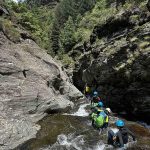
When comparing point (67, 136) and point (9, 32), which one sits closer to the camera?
point (67, 136)

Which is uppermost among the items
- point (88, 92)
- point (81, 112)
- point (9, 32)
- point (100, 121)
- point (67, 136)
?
point (9, 32)

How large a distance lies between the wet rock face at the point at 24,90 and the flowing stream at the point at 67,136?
2.47 ft

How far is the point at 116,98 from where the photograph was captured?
26.8m

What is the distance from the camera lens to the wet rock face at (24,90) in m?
17.5

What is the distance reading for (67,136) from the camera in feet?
59.6

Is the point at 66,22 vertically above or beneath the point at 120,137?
above

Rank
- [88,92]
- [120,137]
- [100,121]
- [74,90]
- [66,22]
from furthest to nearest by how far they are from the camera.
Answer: [66,22], [74,90], [88,92], [100,121], [120,137]

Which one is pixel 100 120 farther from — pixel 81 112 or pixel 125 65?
pixel 81 112

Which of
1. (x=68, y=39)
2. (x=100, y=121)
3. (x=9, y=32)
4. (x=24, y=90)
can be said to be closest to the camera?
(x=100, y=121)

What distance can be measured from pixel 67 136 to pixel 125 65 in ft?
30.4

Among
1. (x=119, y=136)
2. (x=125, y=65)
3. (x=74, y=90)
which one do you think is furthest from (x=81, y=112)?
(x=119, y=136)

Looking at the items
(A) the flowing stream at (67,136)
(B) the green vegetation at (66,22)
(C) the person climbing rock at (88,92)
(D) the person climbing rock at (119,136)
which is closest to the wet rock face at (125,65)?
(B) the green vegetation at (66,22)

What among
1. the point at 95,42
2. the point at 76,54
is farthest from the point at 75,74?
the point at 76,54

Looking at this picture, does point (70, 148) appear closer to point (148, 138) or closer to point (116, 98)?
point (148, 138)
